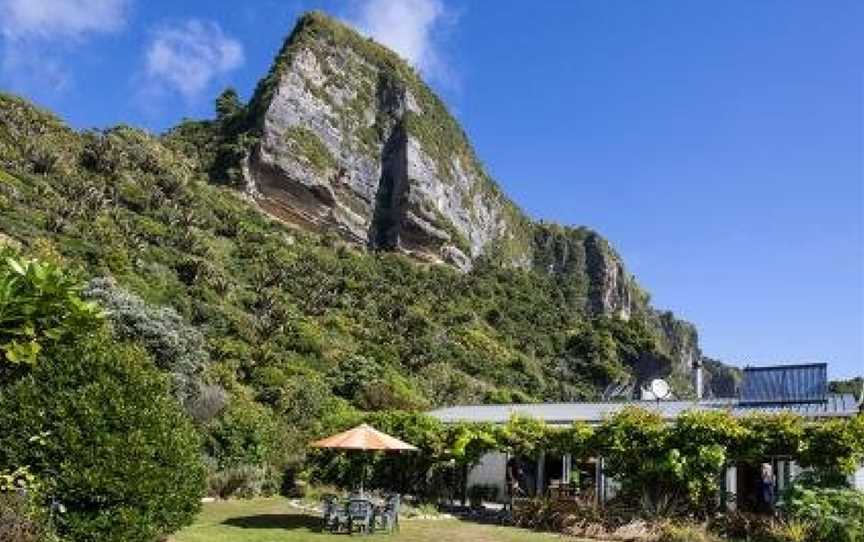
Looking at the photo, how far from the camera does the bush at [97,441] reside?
12438 mm

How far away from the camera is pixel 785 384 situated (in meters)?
27.9

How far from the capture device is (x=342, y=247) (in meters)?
94.4

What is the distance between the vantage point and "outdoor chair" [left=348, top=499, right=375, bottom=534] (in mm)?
20438

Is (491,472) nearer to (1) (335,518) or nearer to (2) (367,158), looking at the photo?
(1) (335,518)

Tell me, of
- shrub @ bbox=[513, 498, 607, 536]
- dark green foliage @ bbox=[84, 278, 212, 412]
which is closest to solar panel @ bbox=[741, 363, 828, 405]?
shrub @ bbox=[513, 498, 607, 536]

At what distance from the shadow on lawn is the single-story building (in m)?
7.16

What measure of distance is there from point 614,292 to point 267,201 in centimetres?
8397

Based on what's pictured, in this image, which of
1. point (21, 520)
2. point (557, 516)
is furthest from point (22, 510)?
point (557, 516)

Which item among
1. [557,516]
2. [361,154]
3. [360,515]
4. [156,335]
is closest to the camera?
[360,515]

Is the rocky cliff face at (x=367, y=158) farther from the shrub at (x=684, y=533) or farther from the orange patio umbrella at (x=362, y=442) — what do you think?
the shrub at (x=684, y=533)

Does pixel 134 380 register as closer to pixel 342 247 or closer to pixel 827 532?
pixel 827 532

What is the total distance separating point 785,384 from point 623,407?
18.7 ft

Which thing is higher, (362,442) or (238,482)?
(362,442)

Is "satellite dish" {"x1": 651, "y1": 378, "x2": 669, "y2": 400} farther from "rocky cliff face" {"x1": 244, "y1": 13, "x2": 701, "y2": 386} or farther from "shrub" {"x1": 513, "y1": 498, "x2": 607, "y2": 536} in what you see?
"rocky cliff face" {"x1": 244, "y1": 13, "x2": 701, "y2": 386}
